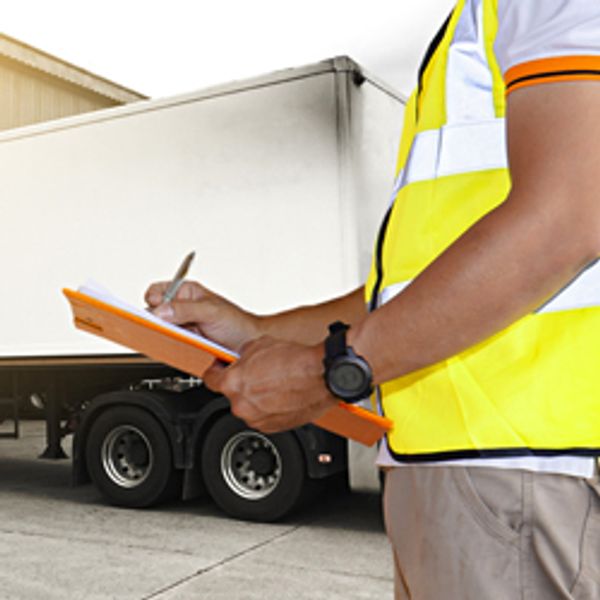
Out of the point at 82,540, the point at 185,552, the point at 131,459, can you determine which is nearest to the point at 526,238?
the point at 185,552

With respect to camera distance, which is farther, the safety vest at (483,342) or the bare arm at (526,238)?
the safety vest at (483,342)

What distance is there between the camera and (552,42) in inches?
45.7

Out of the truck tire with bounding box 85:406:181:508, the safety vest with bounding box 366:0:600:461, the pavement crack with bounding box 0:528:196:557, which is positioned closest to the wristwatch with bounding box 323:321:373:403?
the safety vest with bounding box 366:0:600:461

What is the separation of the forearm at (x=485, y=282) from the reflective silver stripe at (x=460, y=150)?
172 mm

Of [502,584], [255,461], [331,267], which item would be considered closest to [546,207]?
[502,584]

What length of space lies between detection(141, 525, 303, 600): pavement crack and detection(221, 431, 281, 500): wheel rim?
438mm

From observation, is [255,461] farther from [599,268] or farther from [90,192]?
[599,268]

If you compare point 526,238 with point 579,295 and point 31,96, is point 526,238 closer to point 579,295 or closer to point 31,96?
point 579,295

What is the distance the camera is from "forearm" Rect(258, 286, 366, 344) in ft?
6.33

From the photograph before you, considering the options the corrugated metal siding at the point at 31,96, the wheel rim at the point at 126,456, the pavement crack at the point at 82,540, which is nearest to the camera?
the pavement crack at the point at 82,540

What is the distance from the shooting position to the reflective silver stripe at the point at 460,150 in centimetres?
133

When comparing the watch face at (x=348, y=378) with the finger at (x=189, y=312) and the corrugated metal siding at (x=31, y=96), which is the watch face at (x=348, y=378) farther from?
the corrugated metal siding at (x=31, y=96)

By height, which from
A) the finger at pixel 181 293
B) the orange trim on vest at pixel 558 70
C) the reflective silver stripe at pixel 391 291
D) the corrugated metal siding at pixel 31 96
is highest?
the corrugated metal siding at pixel 31 96

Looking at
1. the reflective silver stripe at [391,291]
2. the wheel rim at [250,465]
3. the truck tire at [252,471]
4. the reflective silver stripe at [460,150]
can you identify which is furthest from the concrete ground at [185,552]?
the reflective silver stripe at [460,150]
